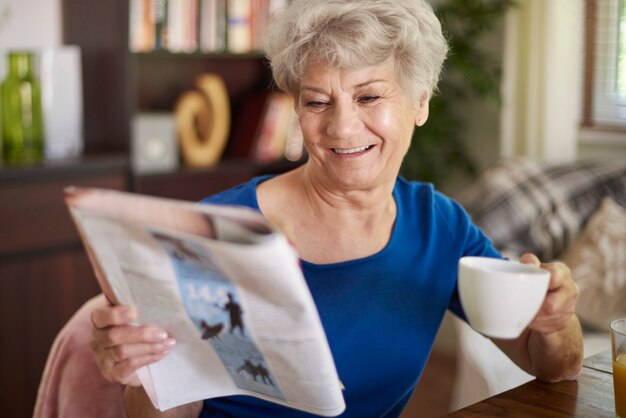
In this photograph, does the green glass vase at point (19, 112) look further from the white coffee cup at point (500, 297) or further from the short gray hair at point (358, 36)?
the white coffee cup at point (500, 297)

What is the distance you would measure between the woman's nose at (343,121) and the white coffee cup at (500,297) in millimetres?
396

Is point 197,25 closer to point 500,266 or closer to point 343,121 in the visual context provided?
point 343,121

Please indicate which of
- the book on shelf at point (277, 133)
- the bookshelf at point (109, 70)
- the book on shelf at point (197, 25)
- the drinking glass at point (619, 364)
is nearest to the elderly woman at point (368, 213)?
the drinking glass at point (619, 364)

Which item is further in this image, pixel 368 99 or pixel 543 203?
pixel 543 203

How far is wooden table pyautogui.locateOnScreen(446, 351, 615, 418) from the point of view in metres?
1.12

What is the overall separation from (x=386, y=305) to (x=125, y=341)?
509mm

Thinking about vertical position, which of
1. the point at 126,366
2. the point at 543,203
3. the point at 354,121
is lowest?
the point at 543,203

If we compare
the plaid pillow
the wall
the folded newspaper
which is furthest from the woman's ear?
the wall

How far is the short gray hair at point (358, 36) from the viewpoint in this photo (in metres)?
1.29

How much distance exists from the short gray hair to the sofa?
4.76 ft

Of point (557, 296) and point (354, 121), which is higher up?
point (354, 121)

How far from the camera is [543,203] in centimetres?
294

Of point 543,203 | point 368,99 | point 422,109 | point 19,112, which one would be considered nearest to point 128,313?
point 368,99

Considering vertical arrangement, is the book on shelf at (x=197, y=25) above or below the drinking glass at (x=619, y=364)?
above
